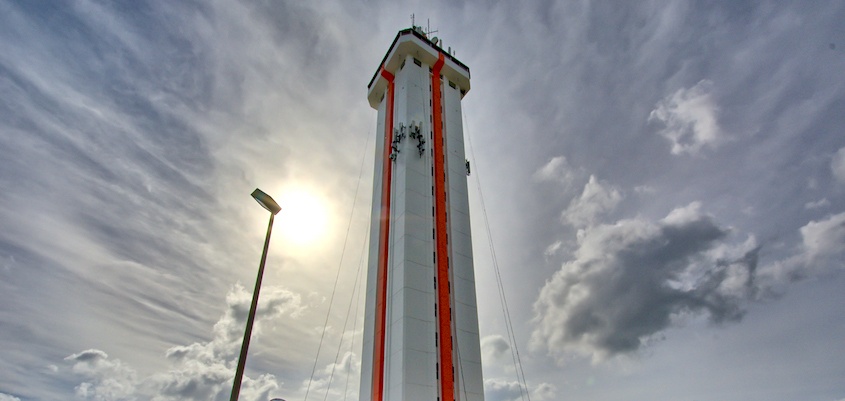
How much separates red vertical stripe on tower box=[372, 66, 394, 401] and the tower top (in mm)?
1167

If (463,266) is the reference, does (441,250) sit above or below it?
above

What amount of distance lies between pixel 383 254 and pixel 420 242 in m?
3.64

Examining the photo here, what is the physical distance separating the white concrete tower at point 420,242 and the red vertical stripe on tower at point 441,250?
0.08 m

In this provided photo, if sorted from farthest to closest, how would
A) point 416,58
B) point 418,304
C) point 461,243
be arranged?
point 416,58
point 461,243
point 418,304

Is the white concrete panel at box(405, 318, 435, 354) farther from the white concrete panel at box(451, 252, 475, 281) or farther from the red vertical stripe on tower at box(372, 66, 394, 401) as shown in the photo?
the white concrete panel at box(451, 252, 475, 281)

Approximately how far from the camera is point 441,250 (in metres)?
35.0

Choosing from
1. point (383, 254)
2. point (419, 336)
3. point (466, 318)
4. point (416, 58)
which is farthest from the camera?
point (416, 58)

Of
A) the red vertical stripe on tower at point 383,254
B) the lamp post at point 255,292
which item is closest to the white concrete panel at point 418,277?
the red vertical stripe on tower at point 383,254

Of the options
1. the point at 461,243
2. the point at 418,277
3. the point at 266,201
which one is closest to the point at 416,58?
the point at 461,243

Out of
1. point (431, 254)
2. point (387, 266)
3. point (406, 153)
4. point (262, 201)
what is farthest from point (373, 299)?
point (262, 201)

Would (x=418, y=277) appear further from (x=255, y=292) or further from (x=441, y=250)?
(x=255, y=292)

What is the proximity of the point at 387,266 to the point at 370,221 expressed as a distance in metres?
6.53

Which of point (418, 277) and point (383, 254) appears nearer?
point (418, 277)

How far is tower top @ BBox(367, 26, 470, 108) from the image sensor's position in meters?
43.7
